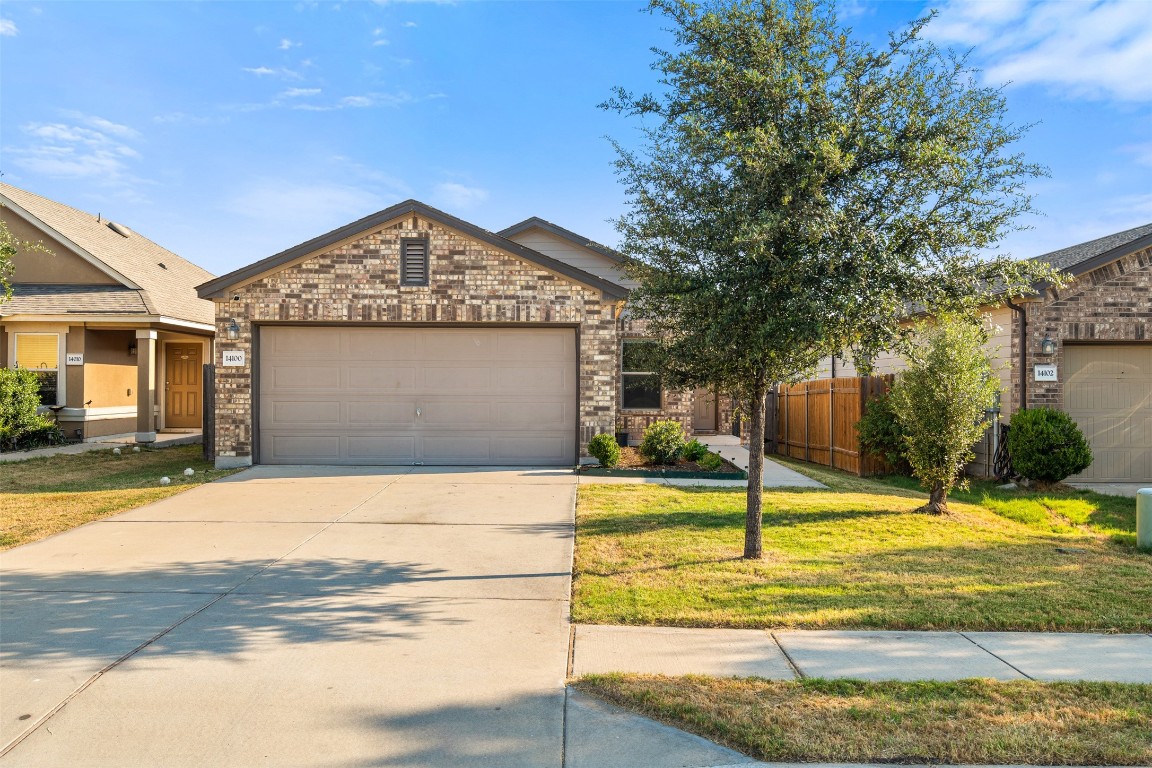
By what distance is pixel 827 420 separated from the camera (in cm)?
1694

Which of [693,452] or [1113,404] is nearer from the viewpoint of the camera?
[1113,404]

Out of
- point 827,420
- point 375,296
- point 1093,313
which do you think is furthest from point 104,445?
point 1093,313

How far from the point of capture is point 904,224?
676cm

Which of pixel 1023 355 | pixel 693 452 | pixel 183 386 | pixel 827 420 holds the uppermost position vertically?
pixel 1023 355

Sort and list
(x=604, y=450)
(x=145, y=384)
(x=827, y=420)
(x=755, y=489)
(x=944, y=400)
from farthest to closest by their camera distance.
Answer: (x=145, y=384), (x=827, y=420), (x=604, y=450), (x=944, y=400), (x=755, y=489)

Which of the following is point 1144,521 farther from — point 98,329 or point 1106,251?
point 98,329

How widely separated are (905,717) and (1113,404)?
1241 centimetres

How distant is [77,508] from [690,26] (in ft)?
30.6

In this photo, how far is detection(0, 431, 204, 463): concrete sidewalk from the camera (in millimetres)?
14922

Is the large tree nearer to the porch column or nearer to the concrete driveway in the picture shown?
the concrete driveway

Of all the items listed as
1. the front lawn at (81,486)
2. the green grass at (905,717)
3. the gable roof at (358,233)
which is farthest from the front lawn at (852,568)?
the front lawn at (81,486)

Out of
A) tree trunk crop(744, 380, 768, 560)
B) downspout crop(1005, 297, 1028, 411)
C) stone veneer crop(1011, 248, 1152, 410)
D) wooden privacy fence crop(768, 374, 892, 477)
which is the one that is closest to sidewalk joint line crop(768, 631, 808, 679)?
tree trunk crop(744, 380, 768, 560)

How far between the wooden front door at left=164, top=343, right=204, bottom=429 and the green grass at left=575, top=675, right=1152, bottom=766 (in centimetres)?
1955

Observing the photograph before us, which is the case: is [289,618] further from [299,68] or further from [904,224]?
[299,68]
